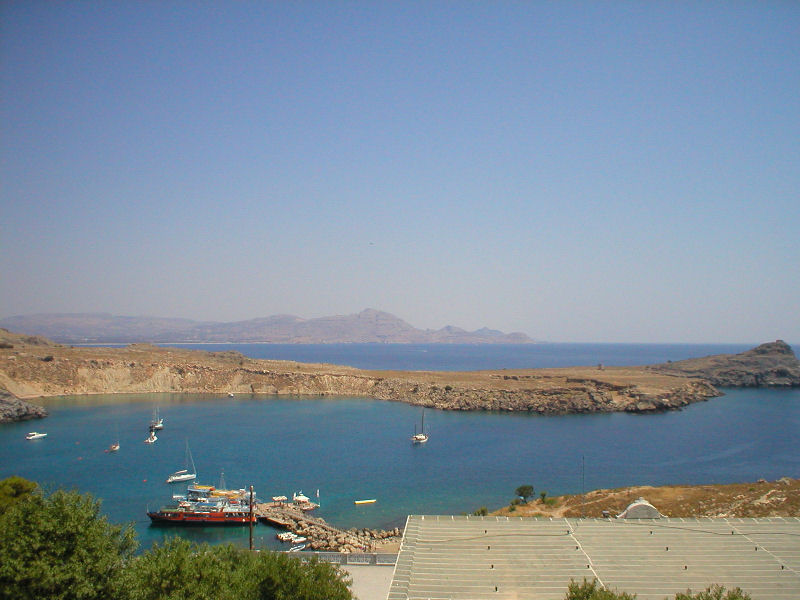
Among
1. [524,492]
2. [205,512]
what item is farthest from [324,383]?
[524,492]

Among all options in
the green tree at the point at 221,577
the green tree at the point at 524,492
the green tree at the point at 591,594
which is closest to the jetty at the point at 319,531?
the green tree at the point at 524,492

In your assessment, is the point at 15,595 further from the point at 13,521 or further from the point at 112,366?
the point at 112,366

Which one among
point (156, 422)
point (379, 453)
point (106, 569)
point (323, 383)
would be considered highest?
point (106, 569)

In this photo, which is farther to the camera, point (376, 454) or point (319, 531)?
point (376, 454)

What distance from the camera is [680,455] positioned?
51.3 m

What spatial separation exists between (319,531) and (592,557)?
17.1 m

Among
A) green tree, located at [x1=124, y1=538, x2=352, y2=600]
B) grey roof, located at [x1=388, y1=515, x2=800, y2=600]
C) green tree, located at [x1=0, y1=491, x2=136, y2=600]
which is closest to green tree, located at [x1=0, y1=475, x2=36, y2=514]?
green tree, located at [x1=0, y1=491, x2=136, y2=600]

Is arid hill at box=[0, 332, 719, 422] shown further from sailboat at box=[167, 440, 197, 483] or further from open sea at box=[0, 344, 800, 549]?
sailboat at box=[167, 440, 197, 483]

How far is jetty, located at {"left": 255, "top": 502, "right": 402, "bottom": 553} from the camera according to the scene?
28.4 metres

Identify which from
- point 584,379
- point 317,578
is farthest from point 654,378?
point 317,578

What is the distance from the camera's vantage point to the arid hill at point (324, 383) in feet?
262

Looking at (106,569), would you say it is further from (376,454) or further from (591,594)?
(376,454)

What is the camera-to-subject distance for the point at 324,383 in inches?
3706

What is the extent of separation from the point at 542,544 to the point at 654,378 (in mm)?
92008
